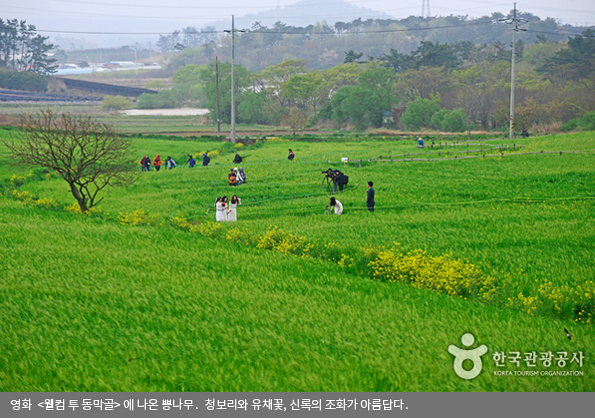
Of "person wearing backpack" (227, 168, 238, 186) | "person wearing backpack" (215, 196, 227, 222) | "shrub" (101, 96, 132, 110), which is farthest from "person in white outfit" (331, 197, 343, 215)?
"shrub" (101, 96, 132, 110)

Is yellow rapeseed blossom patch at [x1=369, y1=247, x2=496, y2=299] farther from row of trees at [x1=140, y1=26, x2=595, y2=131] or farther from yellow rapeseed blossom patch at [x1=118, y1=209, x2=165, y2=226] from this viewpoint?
row of trees at [x1=140, y1=26, x2=595, y2=131]

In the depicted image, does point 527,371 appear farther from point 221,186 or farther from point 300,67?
point 300,67

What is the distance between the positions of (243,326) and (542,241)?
470 inches

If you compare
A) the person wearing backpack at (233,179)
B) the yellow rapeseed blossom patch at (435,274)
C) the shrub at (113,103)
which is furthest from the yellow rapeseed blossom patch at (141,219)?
the shrub at (113,103)

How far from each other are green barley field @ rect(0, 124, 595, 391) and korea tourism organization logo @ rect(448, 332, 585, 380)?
5 cm

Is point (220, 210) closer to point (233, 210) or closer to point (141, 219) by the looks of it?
point (233, 210)

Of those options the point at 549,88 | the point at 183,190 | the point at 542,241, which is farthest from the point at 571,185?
the point at 549,88

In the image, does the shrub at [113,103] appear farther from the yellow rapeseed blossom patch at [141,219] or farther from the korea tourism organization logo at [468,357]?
the korea tourism organization logo at [468,357]

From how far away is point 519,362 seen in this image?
984cm

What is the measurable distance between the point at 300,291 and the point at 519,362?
19.0 ft

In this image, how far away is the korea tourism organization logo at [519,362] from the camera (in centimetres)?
948

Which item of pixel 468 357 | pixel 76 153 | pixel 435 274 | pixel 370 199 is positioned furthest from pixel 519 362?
pixel 76 153

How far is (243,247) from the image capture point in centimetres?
1939

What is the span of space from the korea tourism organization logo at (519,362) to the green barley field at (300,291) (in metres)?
0.05
